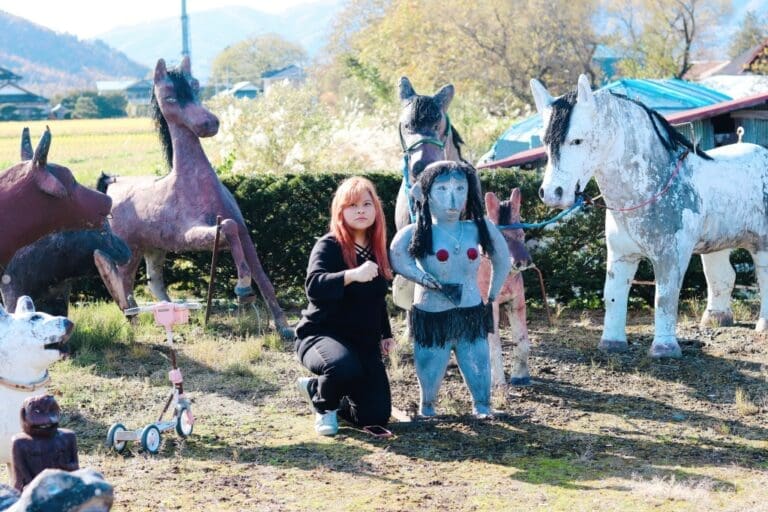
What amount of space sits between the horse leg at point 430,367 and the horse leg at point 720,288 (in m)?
3.71

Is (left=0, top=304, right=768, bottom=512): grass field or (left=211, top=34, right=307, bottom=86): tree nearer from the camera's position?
(left=0, top=304, right=768, bottom=512): grass field

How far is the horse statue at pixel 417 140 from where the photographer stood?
7.23m

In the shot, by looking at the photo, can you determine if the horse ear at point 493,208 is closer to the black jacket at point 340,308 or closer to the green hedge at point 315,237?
the black jacket at point 340,308

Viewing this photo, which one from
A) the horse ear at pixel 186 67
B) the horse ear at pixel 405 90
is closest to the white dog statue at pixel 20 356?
the horse ear at pixel 405 90

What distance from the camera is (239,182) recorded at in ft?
36.1

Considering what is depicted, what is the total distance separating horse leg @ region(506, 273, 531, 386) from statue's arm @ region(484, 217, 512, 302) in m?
0.71

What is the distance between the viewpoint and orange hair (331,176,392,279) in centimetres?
601

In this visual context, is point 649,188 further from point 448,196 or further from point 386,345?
point 386,345

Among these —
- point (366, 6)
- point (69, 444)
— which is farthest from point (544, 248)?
point (366, 6)

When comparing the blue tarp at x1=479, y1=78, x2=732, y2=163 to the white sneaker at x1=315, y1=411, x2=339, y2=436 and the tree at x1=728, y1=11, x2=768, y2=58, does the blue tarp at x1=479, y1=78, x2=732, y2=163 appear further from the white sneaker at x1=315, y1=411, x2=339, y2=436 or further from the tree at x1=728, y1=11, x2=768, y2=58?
the tree at x1=728, y1=11, x2=768, y2=58

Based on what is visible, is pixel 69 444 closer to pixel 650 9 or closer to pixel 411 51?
pixel 411 51

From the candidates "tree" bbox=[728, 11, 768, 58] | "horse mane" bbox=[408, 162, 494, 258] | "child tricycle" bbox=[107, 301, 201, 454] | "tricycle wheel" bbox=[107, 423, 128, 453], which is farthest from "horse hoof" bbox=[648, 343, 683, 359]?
"tree" bbox=[728, 11, 768, 58]

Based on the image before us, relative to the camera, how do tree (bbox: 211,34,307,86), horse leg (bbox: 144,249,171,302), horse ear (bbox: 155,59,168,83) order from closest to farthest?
horse ear (bbox: 155,59,168,83) < horse leg (bbox: 144,249,171,302) < tree (bbox: 211,34,307,86)

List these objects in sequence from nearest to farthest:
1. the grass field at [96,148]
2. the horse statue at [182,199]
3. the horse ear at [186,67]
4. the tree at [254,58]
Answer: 1. the horse statue at [182,199]
2. the horse ear at [186,67]
3. the grass field at [96,148]
4. the tree at [254,58]
